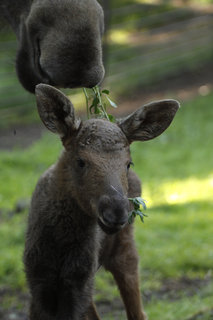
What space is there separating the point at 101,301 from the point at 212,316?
142 centimetres

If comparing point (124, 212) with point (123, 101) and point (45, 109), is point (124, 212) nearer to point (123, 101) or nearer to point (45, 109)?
point (45, 109)

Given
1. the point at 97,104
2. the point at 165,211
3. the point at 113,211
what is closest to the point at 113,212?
the point at 113,211

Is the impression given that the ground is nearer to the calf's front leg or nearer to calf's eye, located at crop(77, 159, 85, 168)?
the calf's front leg

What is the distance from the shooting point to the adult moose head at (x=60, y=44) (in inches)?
171

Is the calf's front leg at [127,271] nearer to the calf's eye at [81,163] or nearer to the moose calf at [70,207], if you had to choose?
the moose calf at [70,207]

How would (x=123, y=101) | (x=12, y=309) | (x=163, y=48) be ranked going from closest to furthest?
1. (x=12, y=309)
2. (x=123, y=101)
3. (x=163, y=48)

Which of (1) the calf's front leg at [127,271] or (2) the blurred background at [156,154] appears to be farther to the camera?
(2) the blurred background at [156,154]

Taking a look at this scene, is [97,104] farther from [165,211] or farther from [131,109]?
[131,109]

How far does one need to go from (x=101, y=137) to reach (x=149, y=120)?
48 centimetres

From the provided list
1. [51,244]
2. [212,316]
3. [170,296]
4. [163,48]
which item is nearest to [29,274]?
[51,244]

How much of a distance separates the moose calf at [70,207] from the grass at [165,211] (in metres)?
1.68

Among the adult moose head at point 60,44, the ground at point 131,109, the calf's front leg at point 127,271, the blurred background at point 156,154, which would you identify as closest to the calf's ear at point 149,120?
the adult moose head at point 60,44

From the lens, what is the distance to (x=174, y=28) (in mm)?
16859

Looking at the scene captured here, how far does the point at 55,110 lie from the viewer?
166 inches
